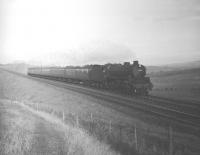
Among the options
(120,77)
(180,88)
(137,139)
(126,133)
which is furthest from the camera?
(180,88)

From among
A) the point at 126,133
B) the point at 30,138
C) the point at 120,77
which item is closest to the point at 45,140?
the point at 30,138

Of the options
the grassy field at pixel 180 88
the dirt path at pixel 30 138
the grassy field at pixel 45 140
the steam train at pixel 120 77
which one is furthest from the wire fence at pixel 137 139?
the grassy field at pixel 180 88

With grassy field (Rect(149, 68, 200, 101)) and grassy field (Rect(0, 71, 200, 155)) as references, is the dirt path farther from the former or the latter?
grassy field (Rect(149, 68, 200, 101))

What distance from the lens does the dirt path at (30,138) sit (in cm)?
968

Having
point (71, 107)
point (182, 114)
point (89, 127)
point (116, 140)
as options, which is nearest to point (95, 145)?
point (116, 140)

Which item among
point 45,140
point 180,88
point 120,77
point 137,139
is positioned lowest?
point 137,139

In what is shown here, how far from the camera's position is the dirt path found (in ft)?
31.8

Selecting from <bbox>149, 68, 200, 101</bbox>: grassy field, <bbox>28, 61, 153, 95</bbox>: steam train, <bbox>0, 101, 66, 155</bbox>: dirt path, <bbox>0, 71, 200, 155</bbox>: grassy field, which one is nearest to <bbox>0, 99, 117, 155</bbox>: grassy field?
<bbox>0, 101, 66, 155</bbox>: dirt path

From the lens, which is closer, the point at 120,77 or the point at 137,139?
the point at 137,139

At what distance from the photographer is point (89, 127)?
1434 cm

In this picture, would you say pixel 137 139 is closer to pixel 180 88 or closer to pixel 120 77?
pixel 120 77

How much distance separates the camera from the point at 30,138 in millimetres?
11125

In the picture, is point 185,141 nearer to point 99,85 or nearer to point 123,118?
point 123,118

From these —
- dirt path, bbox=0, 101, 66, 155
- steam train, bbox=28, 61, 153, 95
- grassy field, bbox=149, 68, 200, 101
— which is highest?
steam train, bbox=28, 61, 153, 95
